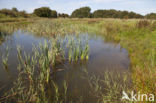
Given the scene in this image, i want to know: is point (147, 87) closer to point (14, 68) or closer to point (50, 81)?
point (50, 81)

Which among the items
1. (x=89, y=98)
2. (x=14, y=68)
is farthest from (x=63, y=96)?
(x=14, y=68)

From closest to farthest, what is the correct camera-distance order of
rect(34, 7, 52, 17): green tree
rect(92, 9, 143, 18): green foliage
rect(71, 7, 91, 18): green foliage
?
rect(34, 7, 52, 17): green tree < rect(71, 7, 91, 18): green foliage < rect(92, 9, 143, 18): green foliage

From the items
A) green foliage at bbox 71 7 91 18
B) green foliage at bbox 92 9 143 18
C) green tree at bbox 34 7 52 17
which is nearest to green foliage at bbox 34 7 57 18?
green tree at bbox 34 7 52 17

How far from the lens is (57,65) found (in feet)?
13.2

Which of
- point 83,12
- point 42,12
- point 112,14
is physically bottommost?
point 42,12

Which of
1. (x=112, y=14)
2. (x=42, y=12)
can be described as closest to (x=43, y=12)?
(x=42, y=12)

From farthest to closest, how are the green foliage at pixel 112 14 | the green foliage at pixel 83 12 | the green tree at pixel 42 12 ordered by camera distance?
the green foliage at pixel 112 14 → the green foliage at pixel 83 12 → the green tree at pixel 42 12

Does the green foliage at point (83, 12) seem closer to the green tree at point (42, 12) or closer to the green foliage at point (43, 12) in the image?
the green foliage at point (43, 12)

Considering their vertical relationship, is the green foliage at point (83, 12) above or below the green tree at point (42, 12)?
above

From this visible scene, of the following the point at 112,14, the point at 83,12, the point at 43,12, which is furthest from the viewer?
the point at 112,14

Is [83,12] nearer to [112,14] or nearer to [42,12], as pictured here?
[112,14]

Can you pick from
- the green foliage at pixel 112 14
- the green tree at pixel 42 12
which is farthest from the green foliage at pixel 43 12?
the green foliage at pixel 112 14

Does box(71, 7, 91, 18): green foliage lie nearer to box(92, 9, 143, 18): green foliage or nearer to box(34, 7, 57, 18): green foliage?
box(92, 9, 143, 18): green foliage

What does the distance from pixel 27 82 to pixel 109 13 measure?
172ft
